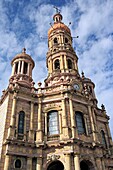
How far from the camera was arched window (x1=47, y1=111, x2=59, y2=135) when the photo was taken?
900 inches

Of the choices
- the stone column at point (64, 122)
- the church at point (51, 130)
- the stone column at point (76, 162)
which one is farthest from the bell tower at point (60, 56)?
the stone column at point (76, 162)

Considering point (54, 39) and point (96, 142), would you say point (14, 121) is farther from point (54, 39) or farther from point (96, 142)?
point (54, 39)

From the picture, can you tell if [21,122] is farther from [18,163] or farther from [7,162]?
[7,162]

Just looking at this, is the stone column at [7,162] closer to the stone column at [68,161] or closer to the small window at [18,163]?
the small window at [18,163]

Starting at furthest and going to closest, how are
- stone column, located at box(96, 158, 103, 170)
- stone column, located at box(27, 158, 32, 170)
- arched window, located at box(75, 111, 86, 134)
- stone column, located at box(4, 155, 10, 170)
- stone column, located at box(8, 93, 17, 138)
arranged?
arched window, located at box(75, 111, 86, 134), stone column, located at box(96, 158, 103, 170), stone column, located at box(8, 93, 17, 138), stone column, located at box(27, 158, 32, 170), stone column, located at box(4, 155, 10, 170)

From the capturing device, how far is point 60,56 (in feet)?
110

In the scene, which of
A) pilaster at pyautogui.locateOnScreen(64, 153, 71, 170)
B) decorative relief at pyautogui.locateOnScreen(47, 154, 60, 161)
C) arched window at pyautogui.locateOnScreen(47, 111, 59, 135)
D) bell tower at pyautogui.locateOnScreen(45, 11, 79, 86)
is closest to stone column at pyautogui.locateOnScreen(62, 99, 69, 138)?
→ arched window at pyautogui.locateOnScreen(47, 111, 59, 135)

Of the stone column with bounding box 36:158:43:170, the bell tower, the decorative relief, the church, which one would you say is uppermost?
the bell tower

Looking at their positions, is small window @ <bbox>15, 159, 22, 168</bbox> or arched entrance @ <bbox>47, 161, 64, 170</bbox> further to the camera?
arched entrance @ <bbox>47, 161, 64, 170</bbox>

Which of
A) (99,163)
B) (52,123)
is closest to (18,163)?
(52,123)

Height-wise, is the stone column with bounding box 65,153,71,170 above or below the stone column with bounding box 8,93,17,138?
below

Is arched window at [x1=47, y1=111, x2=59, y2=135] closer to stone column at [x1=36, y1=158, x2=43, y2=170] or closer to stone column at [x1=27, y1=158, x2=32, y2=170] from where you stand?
stone column at [x1=36, y1=158, x2=43, y2=170]

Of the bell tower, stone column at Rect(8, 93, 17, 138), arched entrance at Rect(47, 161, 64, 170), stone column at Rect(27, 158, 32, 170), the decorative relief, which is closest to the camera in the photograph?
stone column at Rect(27, 158, 32, 170)

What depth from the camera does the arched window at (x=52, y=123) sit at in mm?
22866
